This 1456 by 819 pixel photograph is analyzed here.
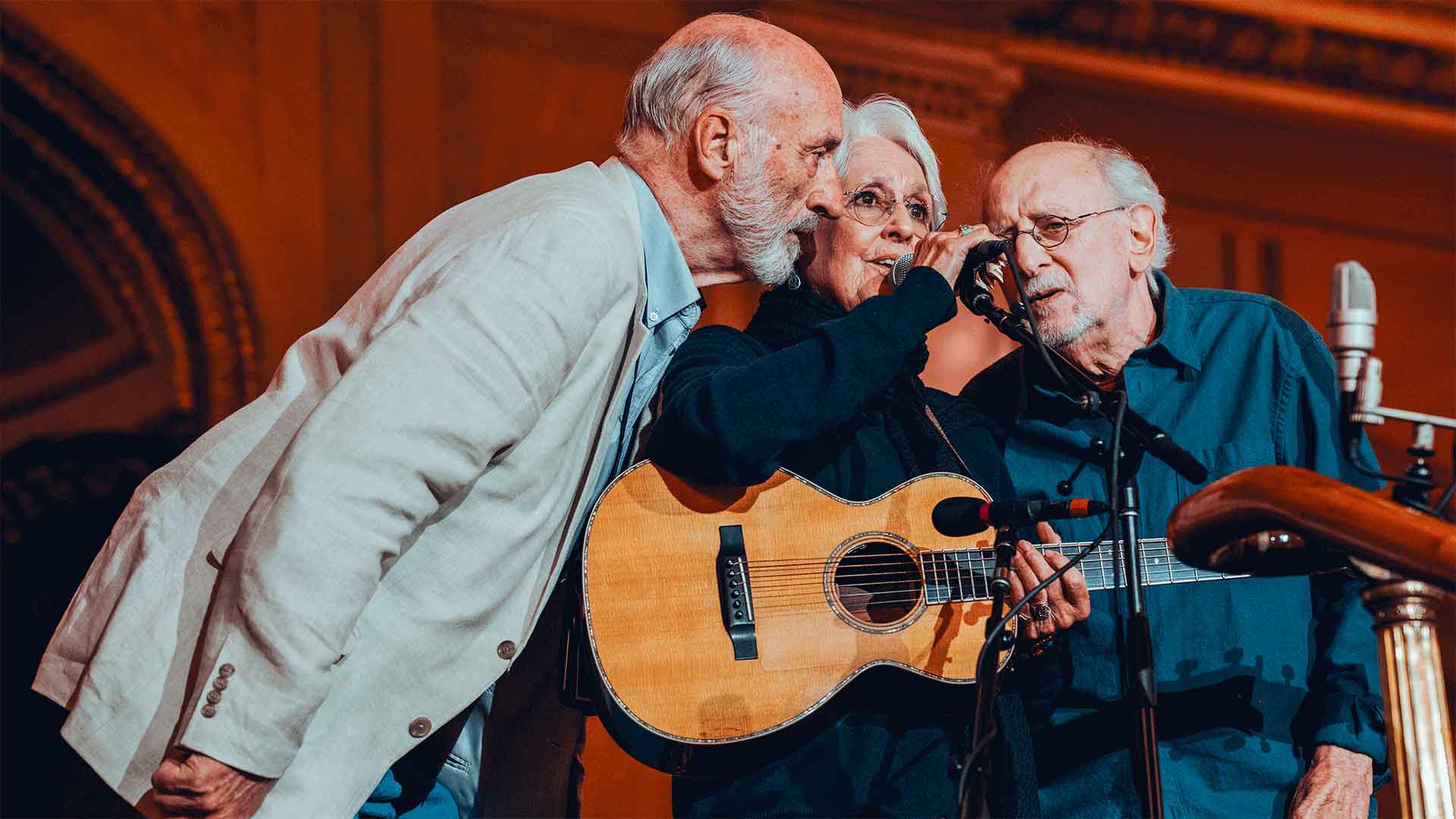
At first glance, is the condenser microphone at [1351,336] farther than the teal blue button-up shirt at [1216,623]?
No

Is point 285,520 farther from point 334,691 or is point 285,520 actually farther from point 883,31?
point 883,31

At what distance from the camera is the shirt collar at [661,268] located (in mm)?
2702

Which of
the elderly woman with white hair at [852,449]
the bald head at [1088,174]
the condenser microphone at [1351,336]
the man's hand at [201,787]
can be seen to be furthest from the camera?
the bald head at [1088,174]

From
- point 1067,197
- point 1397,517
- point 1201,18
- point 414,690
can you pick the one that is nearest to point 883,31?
point 1201,18

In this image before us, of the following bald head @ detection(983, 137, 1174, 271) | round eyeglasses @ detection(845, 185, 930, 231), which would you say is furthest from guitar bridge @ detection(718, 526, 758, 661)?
bald head @ detection(983, 137, 1174, 271)

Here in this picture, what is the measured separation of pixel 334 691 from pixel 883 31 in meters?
3.65

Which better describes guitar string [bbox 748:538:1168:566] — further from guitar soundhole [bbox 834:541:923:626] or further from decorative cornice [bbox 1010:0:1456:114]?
decorative cornice [bbox 1010:0:1456:114]

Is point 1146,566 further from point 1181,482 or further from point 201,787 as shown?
point 201,787

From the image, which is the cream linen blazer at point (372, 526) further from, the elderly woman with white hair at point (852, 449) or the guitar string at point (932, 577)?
the guitar string at point (932, 577)

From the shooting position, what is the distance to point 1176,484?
3027 mm

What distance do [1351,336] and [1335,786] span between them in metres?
1.13

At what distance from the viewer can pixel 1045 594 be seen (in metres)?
2.73

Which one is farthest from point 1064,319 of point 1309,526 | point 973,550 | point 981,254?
point 1309,526

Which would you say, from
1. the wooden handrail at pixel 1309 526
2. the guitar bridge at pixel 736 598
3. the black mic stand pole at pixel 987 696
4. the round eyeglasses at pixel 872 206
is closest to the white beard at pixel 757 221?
the round eyeglasses at pixel 872 206
